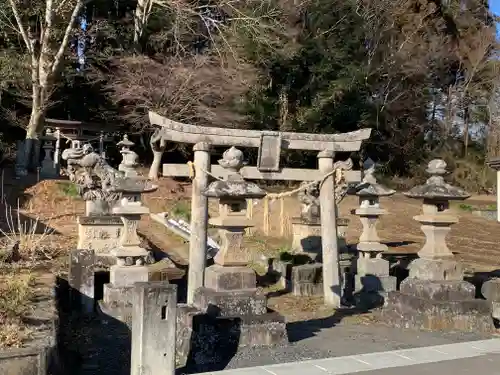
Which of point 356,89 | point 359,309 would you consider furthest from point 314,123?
point 359,309

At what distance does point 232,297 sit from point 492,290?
450 cm

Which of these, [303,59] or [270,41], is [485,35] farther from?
[270,41]

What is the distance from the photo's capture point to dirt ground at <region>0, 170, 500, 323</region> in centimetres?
1480

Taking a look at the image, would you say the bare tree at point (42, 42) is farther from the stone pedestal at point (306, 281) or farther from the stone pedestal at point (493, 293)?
the stone pedestal at point (493, 293)

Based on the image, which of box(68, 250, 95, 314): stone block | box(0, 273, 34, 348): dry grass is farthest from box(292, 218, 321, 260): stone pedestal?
box(0, 273, 34, 348): dry grass

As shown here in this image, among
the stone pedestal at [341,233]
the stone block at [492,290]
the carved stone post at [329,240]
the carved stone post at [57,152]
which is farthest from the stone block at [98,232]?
the carved stone post at [57,152]

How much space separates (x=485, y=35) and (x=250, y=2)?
15.3 meters

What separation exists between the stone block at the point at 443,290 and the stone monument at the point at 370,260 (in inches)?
87.6

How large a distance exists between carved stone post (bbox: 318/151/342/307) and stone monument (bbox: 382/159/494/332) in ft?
4.54

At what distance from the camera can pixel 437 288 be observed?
8.23 meters

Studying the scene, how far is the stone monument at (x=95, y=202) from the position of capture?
10.6 metres

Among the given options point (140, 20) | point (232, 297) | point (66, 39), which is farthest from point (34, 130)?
point (232, 297)

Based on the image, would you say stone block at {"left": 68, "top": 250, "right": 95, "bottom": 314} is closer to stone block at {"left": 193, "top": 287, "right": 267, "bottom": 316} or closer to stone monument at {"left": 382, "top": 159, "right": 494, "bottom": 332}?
stone block at {"left": 193, "top": 287, "right": 267, "bottom": 316}

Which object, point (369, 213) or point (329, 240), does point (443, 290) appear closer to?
point (329, 240)
